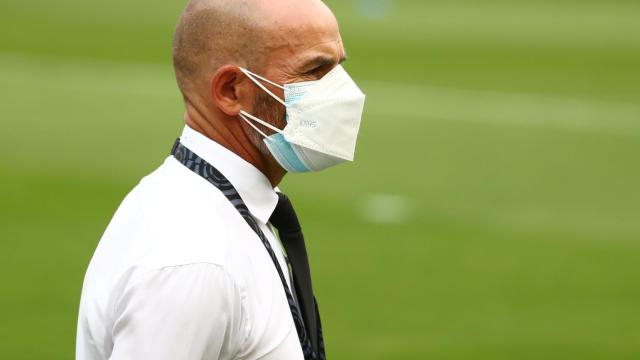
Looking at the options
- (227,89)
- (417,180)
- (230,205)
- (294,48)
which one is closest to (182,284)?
(230,205)

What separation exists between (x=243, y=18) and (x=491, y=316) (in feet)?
18.0

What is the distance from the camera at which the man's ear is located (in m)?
3.02

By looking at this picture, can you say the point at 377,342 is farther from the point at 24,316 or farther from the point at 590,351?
the point at 24,316

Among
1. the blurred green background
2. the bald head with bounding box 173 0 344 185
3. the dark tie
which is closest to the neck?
the bald head with bounding box 173 0 344 185

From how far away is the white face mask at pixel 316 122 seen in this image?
3.14m

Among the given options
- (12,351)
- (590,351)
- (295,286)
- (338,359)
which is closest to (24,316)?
(12,351)

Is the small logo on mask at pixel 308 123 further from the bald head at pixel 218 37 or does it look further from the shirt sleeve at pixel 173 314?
the shirt sleeve at pixel 173 314

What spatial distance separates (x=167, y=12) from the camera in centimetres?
1777

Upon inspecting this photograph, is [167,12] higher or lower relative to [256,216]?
higher

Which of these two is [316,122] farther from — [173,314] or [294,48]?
[173,314]

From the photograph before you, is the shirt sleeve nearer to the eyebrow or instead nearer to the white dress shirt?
the white dress shirt

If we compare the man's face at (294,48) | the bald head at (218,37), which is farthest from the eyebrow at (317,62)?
the bald head at (218,37)

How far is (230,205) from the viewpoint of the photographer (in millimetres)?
2936

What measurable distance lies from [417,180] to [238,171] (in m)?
7.78
